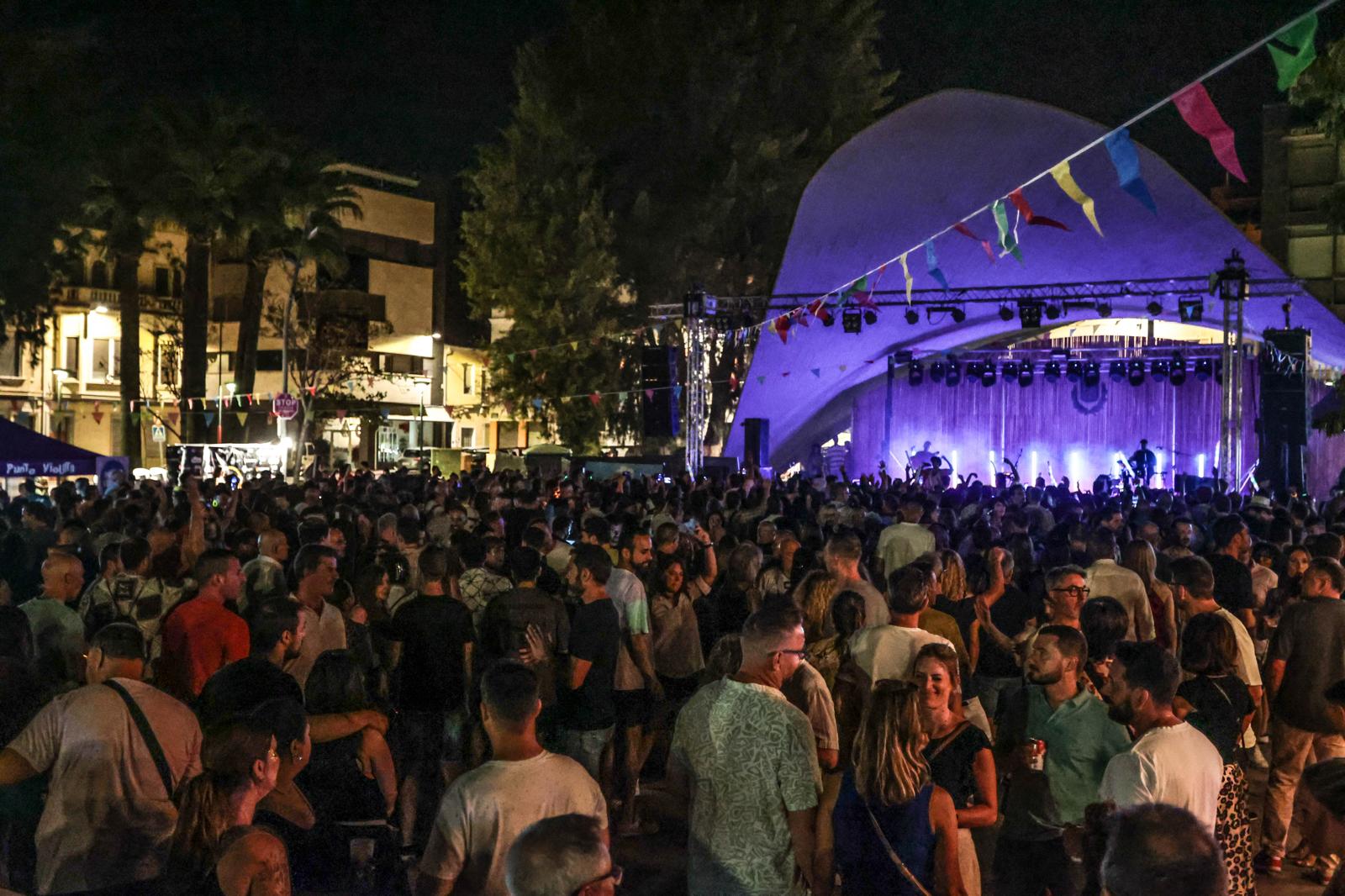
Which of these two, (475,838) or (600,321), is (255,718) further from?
(600,321)

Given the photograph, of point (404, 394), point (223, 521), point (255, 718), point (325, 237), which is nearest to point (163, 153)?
point (325, 237)

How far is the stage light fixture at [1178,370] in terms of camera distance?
26906mm

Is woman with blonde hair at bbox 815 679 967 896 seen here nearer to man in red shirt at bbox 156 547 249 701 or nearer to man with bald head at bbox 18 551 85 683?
man in red shirt at bbox 156 547 249 701

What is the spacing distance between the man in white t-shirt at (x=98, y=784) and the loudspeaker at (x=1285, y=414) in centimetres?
1982

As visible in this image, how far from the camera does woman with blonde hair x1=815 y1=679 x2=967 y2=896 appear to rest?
3.55 m

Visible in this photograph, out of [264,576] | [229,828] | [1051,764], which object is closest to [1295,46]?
[1051,764]

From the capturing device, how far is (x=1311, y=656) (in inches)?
226

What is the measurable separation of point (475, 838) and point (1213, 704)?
2.62 m

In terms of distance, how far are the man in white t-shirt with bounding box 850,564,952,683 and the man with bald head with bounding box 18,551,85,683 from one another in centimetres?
350

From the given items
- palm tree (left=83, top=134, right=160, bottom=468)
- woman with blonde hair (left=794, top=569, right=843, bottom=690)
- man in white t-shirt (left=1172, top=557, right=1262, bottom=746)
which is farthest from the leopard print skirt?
palm tree (left=83, top=134, right=160, bottom=468)

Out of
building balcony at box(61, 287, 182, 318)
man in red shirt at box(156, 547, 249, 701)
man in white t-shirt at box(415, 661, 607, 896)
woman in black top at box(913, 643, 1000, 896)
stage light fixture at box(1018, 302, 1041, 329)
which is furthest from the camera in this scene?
building balcony at box(61, 287, 182, 318)

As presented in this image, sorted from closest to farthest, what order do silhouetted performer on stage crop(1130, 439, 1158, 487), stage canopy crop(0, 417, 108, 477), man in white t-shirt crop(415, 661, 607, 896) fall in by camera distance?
1. man in white t-shirt crop(415, 661, 607, 896)
2. stage canopy crop(0, 417, 108, 477)
3. silhouetted performer on stage crop(1130, 439, 1158, 487)

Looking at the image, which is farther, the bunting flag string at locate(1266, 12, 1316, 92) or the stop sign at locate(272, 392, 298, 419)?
the stop sign at locate(272, 392, 298, 419)

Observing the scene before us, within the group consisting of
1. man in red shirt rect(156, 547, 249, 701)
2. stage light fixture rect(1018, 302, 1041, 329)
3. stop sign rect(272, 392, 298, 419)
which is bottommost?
man in red shirt rect(156, 547, 249, 701)
